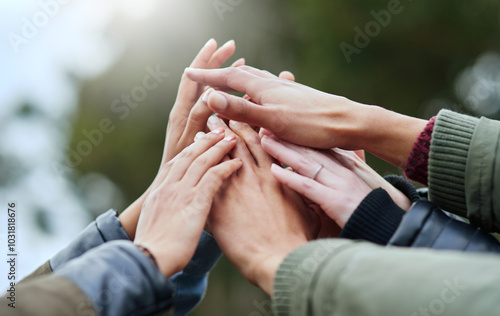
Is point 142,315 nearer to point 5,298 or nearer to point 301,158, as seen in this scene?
point 5,298

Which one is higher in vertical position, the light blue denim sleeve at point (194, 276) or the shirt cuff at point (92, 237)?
the shirt cuff at point (92, 237)

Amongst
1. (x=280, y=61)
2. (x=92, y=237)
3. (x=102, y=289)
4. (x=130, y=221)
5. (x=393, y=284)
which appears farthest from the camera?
(x=280, y=61)

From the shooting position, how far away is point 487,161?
3.66ft

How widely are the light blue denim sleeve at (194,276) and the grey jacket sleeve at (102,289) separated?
783 millimetres

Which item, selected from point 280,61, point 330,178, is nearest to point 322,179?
point 330,178

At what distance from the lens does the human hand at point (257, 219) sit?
1.20 meters

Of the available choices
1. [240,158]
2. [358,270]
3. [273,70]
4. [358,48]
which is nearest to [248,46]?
[273,70]

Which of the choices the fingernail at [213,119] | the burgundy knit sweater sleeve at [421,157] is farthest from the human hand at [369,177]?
the fingernail at [213,119]

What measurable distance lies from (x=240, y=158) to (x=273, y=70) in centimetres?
407

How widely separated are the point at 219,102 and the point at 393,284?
923 millimetres

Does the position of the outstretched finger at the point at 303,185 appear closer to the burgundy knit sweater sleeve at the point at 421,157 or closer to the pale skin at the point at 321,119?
the pale skin at the point at 321,119

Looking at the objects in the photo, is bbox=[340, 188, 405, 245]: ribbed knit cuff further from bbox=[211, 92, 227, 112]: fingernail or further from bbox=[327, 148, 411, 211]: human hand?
bbox=[211, 92, 227, 112]: fingernail

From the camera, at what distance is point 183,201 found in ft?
4.48

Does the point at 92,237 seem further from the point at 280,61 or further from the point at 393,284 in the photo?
the point at 280,61
